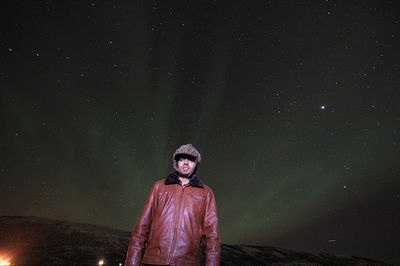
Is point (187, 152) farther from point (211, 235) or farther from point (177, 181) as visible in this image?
point (211, 235)

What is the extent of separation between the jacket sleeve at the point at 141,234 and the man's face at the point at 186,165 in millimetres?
666

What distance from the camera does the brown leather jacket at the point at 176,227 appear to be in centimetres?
318

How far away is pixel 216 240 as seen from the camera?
11.3 ft

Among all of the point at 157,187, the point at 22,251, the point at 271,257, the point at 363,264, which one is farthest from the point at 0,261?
the point at 363,264

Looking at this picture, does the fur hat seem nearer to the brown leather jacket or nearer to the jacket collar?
the jacket collar

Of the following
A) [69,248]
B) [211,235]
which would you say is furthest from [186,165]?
[69,248]

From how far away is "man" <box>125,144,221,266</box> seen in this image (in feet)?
10.4

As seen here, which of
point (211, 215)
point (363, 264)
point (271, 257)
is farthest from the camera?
point (363, 264)

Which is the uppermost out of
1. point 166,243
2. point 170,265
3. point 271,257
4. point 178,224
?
point 178,224

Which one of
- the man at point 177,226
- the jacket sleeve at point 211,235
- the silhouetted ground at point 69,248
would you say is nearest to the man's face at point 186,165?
the man at point 177,226

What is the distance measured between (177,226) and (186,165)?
126cm

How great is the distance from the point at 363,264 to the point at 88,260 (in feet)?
107

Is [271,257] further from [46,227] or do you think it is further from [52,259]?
[46,227]

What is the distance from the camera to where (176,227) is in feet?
11.1
